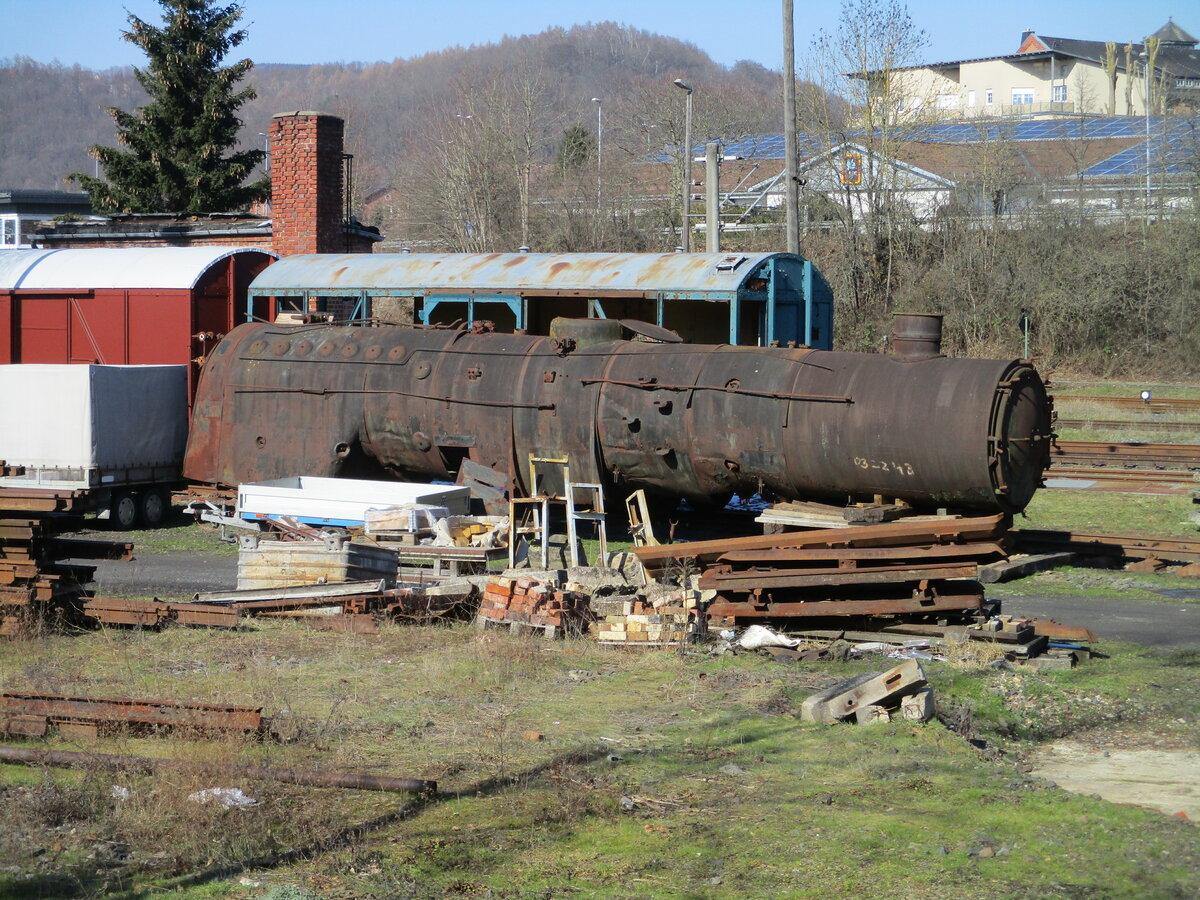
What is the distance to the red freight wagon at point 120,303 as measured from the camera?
66.1ft

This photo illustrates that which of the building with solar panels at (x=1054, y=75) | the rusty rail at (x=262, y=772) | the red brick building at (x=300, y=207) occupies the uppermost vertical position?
the building with solar panels at (x=1054, y=75)

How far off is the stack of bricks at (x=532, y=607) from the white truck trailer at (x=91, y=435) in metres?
7.70

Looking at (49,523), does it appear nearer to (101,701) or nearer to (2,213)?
(101,701)

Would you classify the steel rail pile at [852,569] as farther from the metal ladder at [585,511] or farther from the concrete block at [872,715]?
the concrete block at [872,715]

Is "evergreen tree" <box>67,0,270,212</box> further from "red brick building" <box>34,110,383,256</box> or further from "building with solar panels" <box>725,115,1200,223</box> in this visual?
"building with solar panels" <box>725,115,1200,223</box>

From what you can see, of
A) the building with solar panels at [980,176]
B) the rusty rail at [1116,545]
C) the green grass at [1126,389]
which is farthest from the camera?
the building with solar panels at [980,176]

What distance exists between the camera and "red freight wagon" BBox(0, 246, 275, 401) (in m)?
20.2

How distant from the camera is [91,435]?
1634 centimetres

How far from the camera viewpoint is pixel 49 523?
1083cm

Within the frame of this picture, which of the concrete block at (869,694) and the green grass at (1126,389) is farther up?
the green grass at (1126,389)

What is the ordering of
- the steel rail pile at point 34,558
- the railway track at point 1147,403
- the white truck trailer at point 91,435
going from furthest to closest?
1. the railway track at point 1147,403
2. the white truck trailer at point 91,435
3. the steel rail pile at point 34,558

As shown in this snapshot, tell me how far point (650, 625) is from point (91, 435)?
9.28 m

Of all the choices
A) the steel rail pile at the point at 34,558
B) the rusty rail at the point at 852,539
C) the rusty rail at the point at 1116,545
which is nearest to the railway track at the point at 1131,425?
the rusty rail at the point at 1116,545

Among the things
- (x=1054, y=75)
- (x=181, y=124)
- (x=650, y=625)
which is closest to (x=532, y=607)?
(x=650, y=625)
